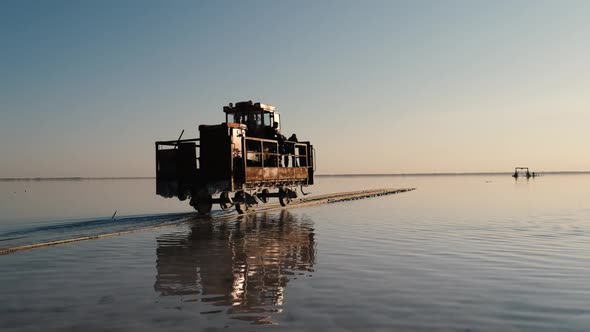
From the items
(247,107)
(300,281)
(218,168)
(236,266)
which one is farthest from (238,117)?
(300,281)

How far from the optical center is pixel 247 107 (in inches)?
806

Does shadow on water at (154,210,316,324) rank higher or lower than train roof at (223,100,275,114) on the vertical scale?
lower

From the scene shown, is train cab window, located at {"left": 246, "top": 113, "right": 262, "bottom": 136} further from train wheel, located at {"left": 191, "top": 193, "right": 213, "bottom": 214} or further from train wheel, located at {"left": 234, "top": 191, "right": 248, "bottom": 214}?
train wheel, located at {"left": 191, "top": 193, "right": 213, "bottom": 214}

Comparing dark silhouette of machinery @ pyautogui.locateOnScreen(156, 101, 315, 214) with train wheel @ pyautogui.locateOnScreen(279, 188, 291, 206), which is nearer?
dark silhouette of machinery @ pyautogui.locateOnScreen(156, 101, 315, 214)

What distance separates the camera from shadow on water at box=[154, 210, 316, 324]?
6.15 meters

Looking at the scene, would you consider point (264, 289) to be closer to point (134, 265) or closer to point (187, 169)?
point (134, 265)

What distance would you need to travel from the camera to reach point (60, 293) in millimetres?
6668

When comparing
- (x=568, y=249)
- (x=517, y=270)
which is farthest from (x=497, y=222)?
(x=517, y=270)

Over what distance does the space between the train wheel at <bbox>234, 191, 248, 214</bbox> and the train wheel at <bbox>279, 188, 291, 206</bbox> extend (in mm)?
3492

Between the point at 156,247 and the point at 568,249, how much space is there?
9708mm

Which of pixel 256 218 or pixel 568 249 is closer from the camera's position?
pixel 568 249

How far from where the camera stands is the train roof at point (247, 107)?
20.4m

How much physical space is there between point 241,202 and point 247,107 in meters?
4.55

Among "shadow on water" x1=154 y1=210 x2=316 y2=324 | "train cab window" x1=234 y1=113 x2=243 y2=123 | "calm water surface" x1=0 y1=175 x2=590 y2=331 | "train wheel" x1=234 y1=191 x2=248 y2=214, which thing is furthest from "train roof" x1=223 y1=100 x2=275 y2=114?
"calm water surface" x1=0 y1=175 x2=590 y2=331
